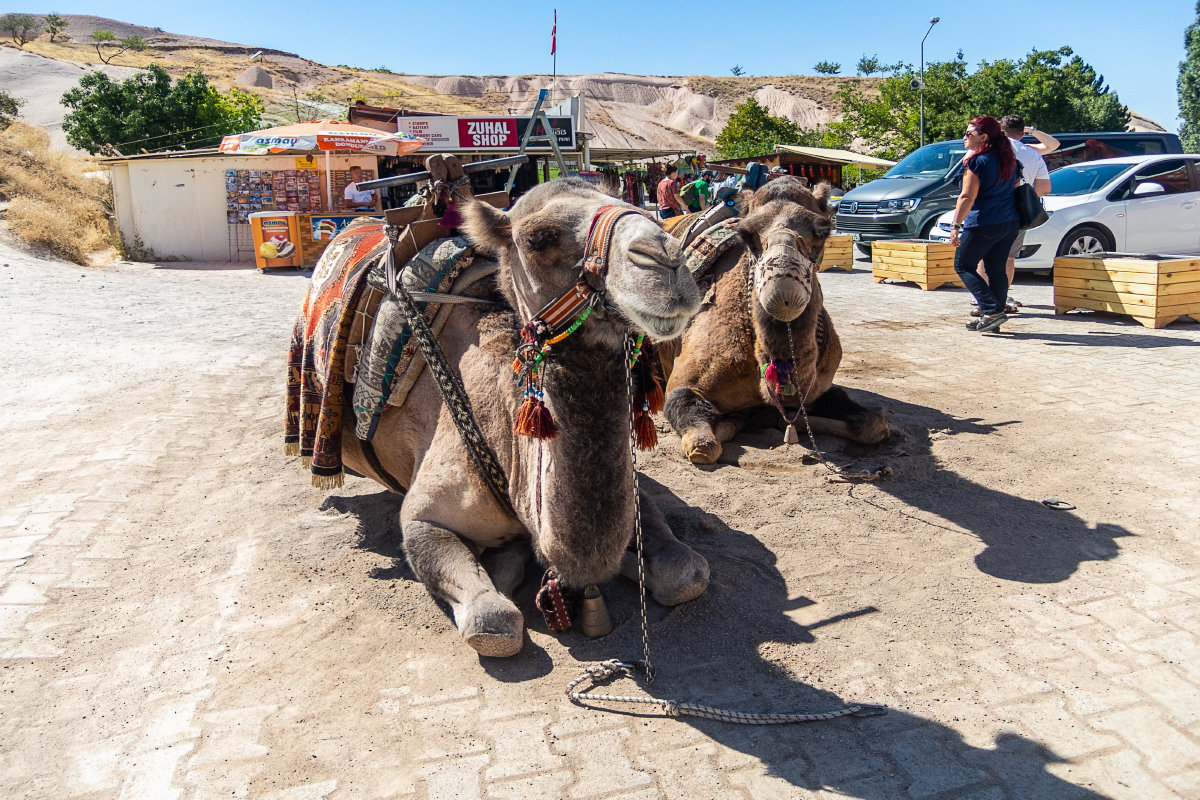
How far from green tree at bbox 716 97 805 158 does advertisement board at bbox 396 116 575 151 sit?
1749cm

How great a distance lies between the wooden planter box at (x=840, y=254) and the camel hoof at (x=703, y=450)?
11299 millimetres

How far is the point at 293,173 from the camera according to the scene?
20234mm

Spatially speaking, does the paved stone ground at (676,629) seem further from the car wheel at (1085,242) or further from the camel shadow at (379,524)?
the car wheel at (1085,242)

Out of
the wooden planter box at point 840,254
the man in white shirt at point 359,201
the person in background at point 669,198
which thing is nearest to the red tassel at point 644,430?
the person in background at point 669,198

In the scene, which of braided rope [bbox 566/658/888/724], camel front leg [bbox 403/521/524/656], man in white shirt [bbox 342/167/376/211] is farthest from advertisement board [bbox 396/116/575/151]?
braided rope [bbox 566/658/888/724]

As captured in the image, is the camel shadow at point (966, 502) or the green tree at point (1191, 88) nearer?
the camel shadow at point (966, 502)

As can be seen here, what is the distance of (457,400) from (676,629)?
132 cm

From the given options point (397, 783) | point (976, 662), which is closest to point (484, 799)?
point (397, 783)

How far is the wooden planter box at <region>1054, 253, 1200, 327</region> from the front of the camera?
9.41m

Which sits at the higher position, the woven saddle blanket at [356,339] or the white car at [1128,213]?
the white car at [1128,213]

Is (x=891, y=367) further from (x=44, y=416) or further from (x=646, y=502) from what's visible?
(x=44, y=416)

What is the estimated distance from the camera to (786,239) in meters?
4.77

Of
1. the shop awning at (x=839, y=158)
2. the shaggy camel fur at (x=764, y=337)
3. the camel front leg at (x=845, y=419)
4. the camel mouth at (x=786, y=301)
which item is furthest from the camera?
the shop awning at (x=839, y=158)

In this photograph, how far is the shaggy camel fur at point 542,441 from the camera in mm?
2713
